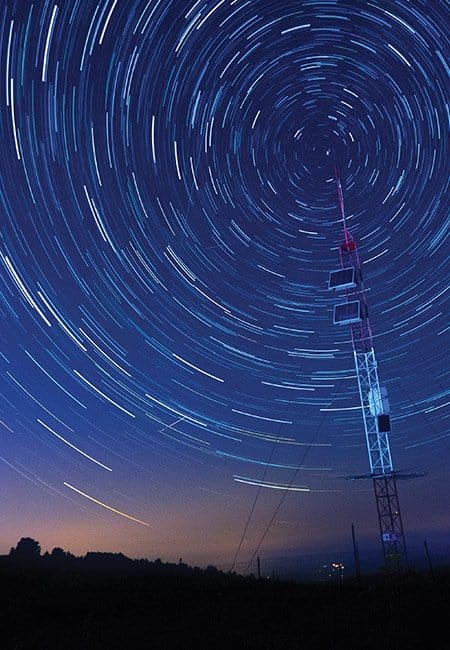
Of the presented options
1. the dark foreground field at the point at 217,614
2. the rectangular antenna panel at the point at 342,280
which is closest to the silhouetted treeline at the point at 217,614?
the dark foreground field at the point at 217,614

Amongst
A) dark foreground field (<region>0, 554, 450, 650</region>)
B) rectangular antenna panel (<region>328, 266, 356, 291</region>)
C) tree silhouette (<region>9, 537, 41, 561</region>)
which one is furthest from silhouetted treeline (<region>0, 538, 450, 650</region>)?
tree silhouette (<region>9, 537, 41, 561</region>)

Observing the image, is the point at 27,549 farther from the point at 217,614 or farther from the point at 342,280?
the point at 217,614

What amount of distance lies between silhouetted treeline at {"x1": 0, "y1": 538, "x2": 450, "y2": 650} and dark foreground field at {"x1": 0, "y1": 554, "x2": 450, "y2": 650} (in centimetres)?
2

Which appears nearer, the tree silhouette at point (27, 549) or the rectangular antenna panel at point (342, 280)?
the rectangular antenna panel at point (342, 280)

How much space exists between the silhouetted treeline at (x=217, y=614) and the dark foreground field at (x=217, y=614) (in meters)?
0.02

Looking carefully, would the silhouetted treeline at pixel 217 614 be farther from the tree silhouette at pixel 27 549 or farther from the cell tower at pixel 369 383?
the tree silhouette at pixel 27 549

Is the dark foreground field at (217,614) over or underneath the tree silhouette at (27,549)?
underneath

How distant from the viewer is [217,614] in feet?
40.6

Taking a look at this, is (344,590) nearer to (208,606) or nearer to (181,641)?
(208,606)

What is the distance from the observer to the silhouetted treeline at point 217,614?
9.83 metres

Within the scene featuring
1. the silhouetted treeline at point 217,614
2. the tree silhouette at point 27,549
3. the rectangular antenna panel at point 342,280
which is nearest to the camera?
the silhouetted treeline at point 217,614

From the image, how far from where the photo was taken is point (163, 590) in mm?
15383

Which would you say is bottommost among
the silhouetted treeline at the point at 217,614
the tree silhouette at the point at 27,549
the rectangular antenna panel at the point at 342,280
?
the silhouetted treeline at the point at 217,614

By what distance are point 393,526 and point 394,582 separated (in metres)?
9.53
